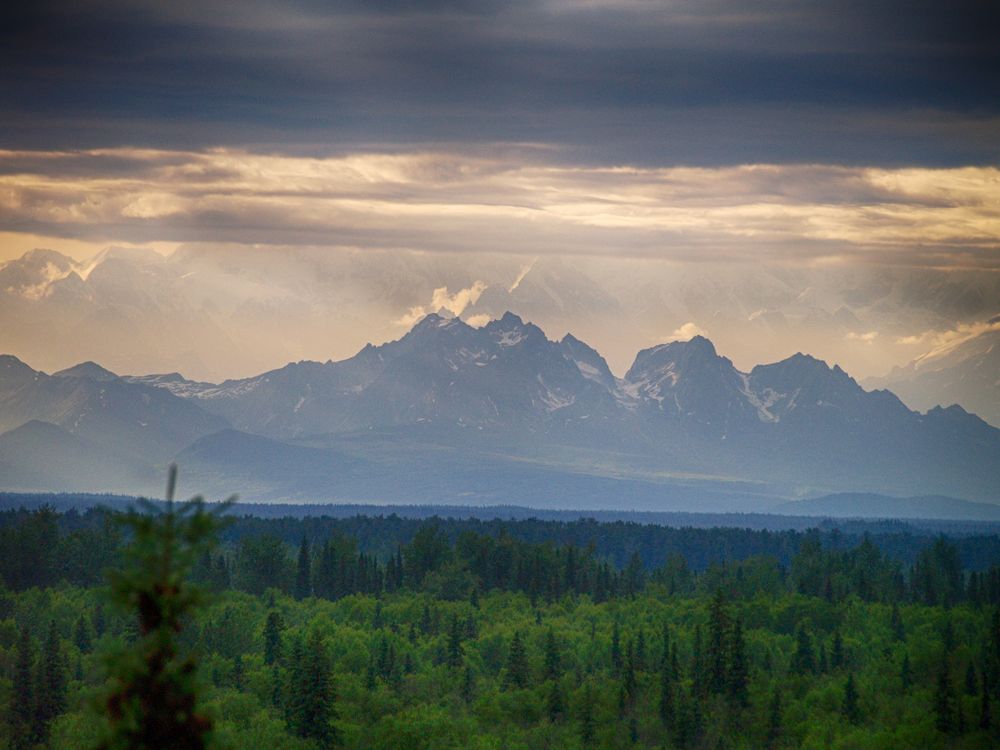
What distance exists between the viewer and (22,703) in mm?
152625

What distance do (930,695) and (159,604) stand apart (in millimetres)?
138170

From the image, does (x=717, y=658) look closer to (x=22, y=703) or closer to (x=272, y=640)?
(x=272, y=640)

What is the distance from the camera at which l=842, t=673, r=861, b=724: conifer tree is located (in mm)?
160250

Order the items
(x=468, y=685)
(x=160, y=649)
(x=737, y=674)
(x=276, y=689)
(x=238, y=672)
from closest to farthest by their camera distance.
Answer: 1. (x=160, y=649)
2. (x=276, y=689)
3. (x=737, y=674)
4. (x=238, y=672)
5. (x=468, y=685)

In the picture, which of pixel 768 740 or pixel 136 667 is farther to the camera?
pixel 768 740

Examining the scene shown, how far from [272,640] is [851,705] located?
2313 inches

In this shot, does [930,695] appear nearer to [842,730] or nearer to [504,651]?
[842,730]

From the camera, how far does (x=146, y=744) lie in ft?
137

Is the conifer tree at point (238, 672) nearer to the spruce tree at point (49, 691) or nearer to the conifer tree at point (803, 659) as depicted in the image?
the spruce tree at point (49, 691)

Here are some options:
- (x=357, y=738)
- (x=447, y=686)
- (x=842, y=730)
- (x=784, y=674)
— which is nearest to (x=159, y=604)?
(x=357, y=738)

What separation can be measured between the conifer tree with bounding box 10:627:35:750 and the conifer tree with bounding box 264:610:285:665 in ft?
85.6

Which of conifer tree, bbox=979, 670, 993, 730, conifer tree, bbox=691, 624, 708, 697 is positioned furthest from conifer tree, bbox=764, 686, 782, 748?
conifer tree, bbox=979, 670, 993, 730

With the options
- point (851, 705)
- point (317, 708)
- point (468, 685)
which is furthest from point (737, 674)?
point (317, 708)

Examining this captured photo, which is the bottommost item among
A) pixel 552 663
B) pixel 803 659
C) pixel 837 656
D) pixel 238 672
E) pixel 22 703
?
pixel 22 703
